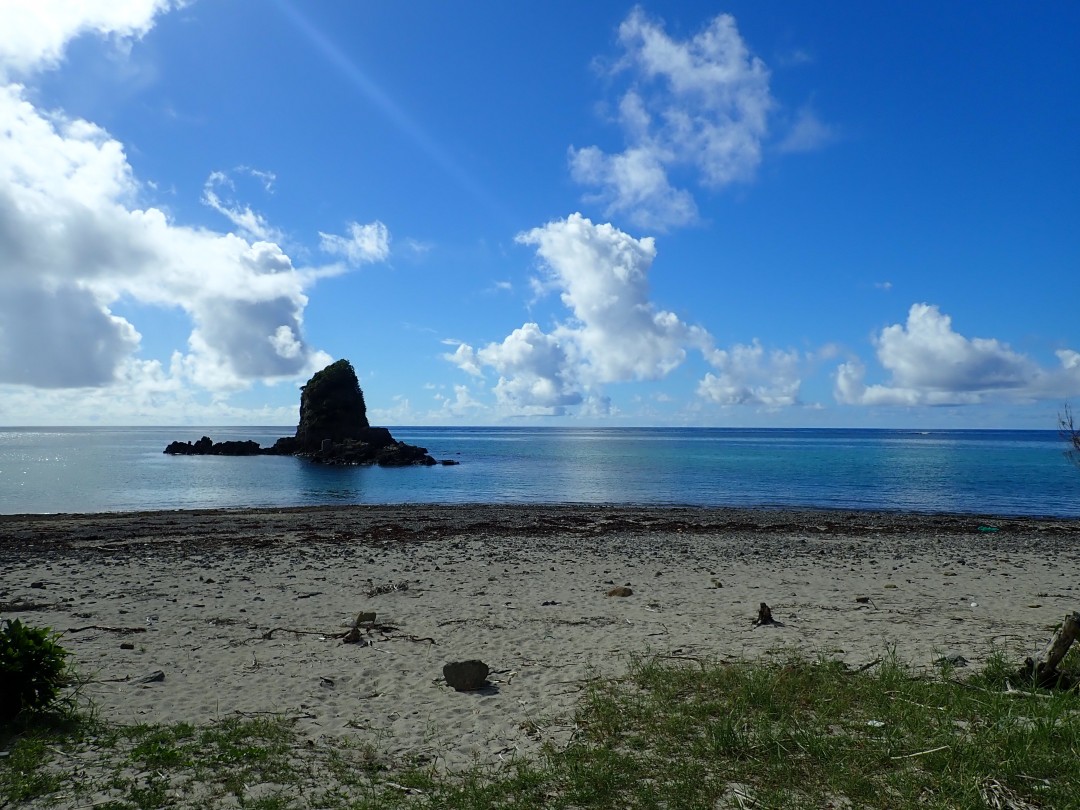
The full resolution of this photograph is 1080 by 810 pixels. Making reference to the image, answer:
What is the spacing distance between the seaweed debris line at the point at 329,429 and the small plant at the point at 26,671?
8388 cm

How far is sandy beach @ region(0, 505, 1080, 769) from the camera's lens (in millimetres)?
8352

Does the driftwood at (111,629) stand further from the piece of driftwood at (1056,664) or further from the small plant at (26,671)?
the piece of driftwood at (1056,664)

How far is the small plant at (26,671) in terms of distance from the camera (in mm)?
7090

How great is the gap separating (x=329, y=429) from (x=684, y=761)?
331 feet

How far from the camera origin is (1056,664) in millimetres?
7719

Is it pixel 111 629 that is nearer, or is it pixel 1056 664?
pixel 1056 664

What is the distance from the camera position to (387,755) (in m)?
6.80

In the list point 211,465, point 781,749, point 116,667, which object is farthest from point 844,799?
point 211,465

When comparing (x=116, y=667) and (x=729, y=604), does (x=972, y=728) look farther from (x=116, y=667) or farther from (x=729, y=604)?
(x=116, y=667)

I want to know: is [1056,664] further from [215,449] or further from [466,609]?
[215,449]

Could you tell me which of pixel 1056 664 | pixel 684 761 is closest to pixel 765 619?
pixel 1056 664

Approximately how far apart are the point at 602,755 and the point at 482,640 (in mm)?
5255

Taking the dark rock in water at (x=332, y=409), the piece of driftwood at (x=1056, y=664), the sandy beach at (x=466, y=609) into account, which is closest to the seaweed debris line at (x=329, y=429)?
the dark rock in water at (x=332, y=409)

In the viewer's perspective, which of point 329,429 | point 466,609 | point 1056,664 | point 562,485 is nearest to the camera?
point 1056,664
